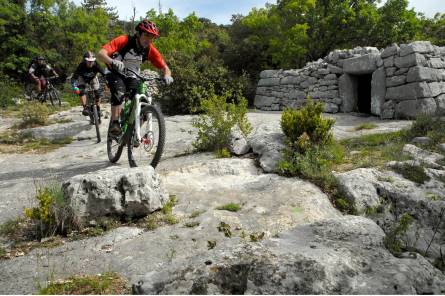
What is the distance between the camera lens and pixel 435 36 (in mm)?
24109

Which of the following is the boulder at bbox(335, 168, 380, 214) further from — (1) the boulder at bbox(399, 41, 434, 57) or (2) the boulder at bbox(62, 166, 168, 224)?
(1) the boulder at bbox(399, 41, 434, 57)

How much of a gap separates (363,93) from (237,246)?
12921mm

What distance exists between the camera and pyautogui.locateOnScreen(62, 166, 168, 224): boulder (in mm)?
3791

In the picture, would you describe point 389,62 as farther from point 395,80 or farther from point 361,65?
point 361,65

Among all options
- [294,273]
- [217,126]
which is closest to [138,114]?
[217,126]

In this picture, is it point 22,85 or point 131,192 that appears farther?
point 22,85

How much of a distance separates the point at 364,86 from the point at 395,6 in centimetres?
1004

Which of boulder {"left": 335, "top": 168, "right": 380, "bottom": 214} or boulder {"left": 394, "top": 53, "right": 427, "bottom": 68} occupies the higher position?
boulder {"left": 394, "top": 53, "right": 427, "bottom": 68}

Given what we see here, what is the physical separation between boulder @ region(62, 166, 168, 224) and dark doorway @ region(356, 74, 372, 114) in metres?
11.0

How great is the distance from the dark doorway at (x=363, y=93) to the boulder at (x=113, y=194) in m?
11.0

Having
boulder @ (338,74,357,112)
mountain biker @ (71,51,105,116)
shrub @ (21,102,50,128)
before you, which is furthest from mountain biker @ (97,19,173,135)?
boulder @ (338,74,357,112)

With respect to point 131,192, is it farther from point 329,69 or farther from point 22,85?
point 22,85

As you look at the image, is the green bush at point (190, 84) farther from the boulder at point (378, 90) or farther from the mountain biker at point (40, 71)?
the mountain biker at point (40, 71)

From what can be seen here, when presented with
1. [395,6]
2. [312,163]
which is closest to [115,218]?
[312,163]
